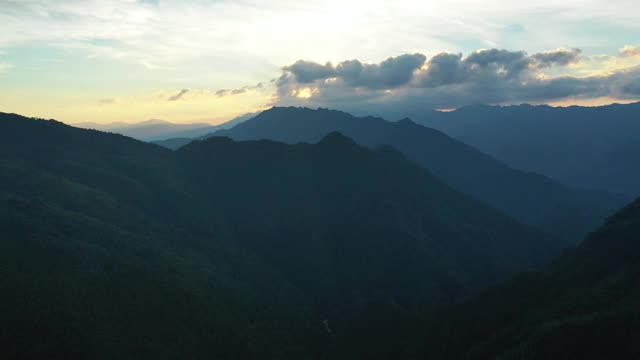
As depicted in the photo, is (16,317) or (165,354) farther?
(165,354)

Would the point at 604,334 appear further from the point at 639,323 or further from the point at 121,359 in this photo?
the point at 121,359

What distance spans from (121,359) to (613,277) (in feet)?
609

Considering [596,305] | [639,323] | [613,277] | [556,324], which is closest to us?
[639,323]

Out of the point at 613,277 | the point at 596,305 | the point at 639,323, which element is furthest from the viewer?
the point at 613,277

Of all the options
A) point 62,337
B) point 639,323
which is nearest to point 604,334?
point 639,323

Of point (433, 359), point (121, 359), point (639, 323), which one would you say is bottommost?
point (433, 359)

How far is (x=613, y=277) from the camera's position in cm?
19275

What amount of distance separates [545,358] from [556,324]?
53.2ft

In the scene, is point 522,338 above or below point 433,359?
above

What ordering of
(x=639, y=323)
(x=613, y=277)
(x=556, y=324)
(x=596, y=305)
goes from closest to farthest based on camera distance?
(x=639, y=323), (x=556, y=324), (x=596, y=305), (x=613, y=277)

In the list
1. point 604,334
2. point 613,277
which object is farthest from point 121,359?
point 613,277

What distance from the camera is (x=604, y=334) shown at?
14738 centimetres

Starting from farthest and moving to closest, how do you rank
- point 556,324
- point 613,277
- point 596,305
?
point 613,277
point 596,305
point 556,324

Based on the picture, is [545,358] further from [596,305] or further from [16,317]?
[16,317]
